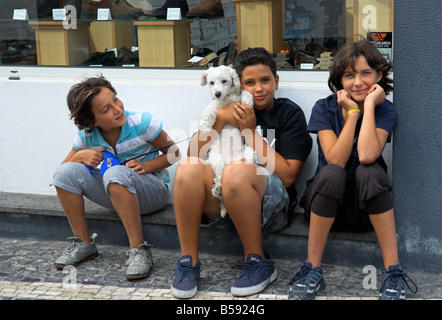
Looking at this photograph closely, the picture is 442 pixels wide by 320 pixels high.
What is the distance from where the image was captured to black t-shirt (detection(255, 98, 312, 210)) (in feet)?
12.2

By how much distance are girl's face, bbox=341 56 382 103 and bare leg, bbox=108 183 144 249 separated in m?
1.45

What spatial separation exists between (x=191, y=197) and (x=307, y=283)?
0.78m

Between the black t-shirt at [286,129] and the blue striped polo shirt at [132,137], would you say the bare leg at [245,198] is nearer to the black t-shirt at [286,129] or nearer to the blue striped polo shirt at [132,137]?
the black t-shirt at [286,129]

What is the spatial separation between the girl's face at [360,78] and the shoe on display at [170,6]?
1504 millimetres

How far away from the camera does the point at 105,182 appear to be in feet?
12.3

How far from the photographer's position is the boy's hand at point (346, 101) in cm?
343

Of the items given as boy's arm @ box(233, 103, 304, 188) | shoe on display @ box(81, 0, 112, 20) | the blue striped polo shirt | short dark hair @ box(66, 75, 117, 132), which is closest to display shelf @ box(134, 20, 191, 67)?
shoe on display @ box(81, 0, 112, 20)

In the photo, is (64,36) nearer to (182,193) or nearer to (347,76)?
(182,193)

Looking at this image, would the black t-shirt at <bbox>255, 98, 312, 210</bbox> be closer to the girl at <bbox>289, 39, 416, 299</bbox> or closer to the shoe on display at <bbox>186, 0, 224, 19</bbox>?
the girl at <bbox>289, 39, 416, 299</bbox>

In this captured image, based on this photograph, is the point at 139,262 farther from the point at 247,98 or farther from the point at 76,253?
the point at 247,98

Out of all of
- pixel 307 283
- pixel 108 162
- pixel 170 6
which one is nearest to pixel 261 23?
pixel 170 6

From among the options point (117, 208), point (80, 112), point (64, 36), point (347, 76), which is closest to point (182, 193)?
point (117, 208)

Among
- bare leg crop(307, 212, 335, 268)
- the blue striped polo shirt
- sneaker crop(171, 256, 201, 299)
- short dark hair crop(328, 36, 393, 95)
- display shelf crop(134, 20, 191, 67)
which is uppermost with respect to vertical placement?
display shelf crop(134, 20, 191, 67)

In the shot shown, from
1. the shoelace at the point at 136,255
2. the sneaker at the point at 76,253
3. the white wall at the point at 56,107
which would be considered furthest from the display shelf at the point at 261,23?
the sneaker at the point at 76,253
